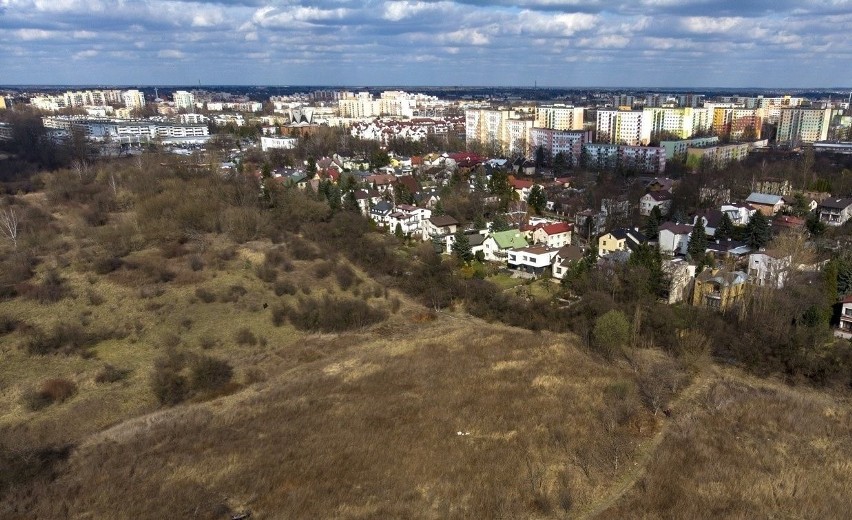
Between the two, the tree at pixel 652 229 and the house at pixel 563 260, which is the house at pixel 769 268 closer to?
the tree at pixel 652 229

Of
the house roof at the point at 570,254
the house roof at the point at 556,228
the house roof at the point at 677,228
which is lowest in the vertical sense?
the house roof at the point at 570,254

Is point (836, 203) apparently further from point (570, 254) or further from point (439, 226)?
point (439, 226)

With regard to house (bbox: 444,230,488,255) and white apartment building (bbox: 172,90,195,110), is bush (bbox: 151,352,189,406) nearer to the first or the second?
house (bbox: 444,230,488,255)

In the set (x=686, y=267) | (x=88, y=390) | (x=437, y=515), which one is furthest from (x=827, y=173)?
(x=88, y=390)

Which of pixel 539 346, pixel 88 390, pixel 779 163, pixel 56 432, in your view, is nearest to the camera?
pixel 56 432

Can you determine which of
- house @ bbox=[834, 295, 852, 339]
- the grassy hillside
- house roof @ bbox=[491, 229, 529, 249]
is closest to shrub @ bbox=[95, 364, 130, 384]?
the grassy hillside

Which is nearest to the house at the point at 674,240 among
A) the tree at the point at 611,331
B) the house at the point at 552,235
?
the house at the point at 552,235

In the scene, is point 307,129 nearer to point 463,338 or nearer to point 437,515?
point 463,338
